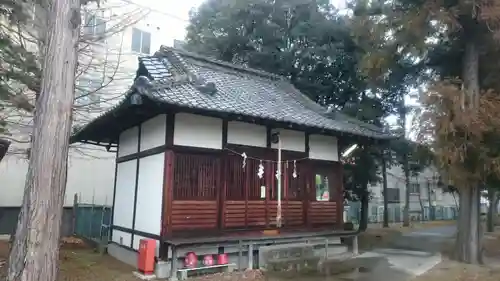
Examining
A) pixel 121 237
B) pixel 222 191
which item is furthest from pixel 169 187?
pixel 121 237

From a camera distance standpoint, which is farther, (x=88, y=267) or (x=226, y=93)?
(x=226, y=93)

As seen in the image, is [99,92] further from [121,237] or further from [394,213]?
[394,213]

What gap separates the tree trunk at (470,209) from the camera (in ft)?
34.1

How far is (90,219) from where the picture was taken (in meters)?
15.2

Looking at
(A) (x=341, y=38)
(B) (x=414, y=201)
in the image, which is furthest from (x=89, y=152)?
(B) (x=414, y=201)

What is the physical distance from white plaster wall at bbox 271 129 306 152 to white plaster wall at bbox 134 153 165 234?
3.20m

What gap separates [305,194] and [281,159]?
1.29 meters

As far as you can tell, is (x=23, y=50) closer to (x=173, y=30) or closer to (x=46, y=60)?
(x=46, y=60)

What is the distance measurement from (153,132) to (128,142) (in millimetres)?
2058

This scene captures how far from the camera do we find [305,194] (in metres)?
10.9

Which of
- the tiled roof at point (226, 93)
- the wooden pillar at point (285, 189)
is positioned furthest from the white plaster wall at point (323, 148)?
the wooden pillar at point (285, 189)

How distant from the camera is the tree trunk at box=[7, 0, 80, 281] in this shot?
4.96 m

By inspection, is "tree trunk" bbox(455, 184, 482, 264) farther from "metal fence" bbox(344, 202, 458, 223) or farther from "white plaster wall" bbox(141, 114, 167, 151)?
"metal fence" bbox(344, 202, 458, 223)

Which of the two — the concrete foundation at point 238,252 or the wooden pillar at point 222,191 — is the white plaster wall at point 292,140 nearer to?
the wooden pillar at point 222,191
